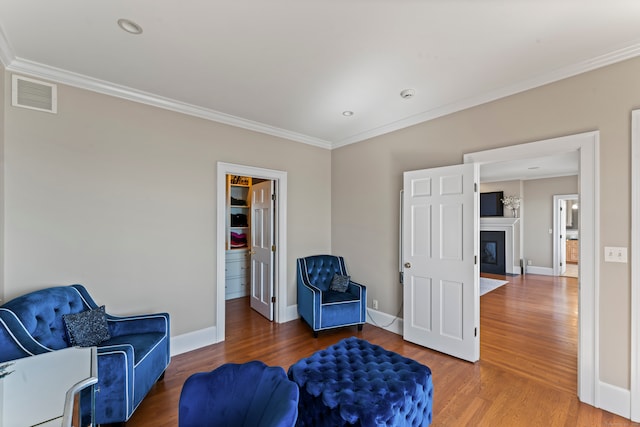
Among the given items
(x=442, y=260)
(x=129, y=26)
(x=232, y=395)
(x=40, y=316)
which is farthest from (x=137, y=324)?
(x=442, y=260)

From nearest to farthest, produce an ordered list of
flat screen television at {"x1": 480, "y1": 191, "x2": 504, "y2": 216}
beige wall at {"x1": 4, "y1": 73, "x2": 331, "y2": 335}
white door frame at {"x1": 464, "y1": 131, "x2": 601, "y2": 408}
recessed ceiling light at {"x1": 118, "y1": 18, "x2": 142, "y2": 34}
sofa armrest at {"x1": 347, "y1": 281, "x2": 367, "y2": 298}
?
recessed ceiling light at {"x1": 118, "y1": 18, "x2": 142, "y2": 34}, white door frame at {"x1": 464, "y1": 131, "x2": 601, "y2": 408}, beige wall at {"x1": 4, "y1": 73, "x2": 331, "y2": 335}, sofa armrest at {"x1": 347, "y1": 281, "x2": 367, "y2": 298}, flat screen television at {"x1": 480, "y1": 191, "x2": 504, "y2": 216}

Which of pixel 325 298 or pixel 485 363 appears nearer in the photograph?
pixel 485 363

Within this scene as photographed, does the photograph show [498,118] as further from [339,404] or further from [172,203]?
[172,203]

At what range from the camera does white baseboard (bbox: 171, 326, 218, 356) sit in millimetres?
3012

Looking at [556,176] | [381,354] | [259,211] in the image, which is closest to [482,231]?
[556,176]

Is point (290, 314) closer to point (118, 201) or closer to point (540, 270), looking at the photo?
point (118, 201)

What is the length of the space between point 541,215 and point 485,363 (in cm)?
632

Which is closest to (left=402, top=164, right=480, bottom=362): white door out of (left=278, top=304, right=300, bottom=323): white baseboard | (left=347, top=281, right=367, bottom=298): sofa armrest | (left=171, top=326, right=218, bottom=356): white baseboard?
(left=347, top=281, right=367, bottom=298): sofa armrest

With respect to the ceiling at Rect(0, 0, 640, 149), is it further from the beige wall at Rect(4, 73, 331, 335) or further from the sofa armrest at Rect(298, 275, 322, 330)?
the sofa armrest at Rect(298, 275, 322, 330)

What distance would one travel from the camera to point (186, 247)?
10.2 ft

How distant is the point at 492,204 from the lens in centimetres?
782

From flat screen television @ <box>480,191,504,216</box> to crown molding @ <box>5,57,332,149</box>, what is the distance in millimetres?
6532

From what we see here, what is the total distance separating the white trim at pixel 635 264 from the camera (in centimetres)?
201

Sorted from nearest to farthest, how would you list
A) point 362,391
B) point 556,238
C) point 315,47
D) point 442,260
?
point 362,391, point 315,47, point 442,260, point 556,238
